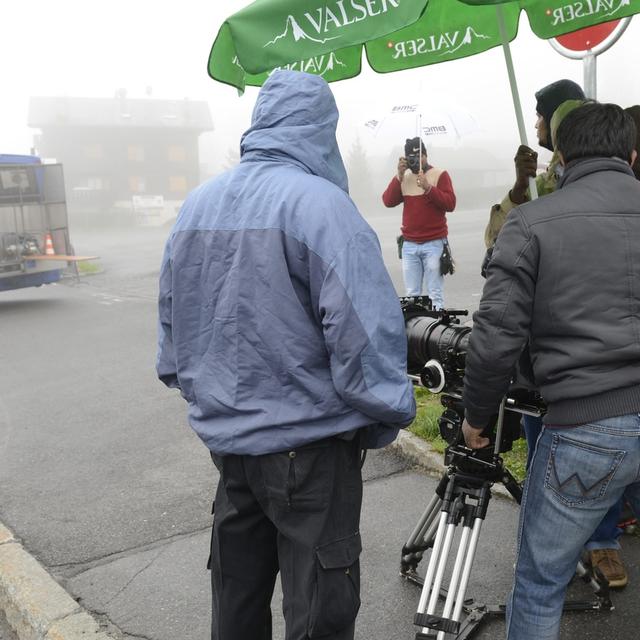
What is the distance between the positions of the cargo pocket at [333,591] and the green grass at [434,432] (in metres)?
2.00

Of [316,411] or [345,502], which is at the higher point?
[316,411]

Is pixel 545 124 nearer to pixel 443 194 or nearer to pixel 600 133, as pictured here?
pixel 600 133

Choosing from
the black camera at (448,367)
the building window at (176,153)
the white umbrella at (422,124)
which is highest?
the building window at (176,153)

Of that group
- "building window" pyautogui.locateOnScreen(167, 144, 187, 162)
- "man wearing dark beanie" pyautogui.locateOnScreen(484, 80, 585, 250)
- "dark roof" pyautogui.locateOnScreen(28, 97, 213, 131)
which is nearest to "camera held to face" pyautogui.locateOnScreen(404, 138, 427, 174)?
"man wearing dark beanie" pyautogui.locateOnScreen(484, 80, 585, 250)

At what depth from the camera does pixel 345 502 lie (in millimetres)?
2062

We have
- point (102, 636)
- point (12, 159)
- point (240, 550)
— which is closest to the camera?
point (240, 550)

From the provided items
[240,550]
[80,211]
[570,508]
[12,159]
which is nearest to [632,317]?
[570,508]

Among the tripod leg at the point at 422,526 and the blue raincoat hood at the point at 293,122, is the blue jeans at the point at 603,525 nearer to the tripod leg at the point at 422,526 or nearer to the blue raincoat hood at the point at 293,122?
the tripod leg at the point at 422,526

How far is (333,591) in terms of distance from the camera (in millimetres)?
2002

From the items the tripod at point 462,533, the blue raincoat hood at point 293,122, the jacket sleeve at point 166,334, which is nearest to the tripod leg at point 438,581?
the tripod at point 462,533

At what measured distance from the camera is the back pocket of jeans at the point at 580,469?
2.05 meters

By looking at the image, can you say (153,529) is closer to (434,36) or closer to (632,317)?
(632,317)

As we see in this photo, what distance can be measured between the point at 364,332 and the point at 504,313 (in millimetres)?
414

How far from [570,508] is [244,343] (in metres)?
1.02
